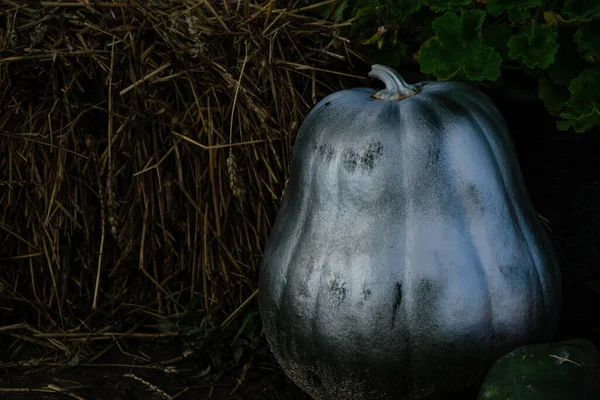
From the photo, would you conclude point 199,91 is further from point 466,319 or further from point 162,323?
point 466,319

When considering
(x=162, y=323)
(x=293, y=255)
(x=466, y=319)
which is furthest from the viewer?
(x=162, y=323)

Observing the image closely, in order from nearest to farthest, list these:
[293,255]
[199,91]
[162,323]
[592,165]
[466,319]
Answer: [466,319] < [293,255] < [592,165] < [199,91] < [162,323]

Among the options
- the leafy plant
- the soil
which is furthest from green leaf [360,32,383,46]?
the soil

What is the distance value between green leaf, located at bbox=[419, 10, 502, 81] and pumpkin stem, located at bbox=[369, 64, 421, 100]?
68 millimetres

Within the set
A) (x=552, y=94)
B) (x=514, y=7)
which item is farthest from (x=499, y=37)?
(x=552, y=94)

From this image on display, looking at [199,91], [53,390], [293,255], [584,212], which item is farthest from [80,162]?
[584,212]

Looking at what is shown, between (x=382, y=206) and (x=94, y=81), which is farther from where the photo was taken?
(x=94, y=81)

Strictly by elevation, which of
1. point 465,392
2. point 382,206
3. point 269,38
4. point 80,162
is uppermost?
point 269,38

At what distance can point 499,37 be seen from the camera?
2.28 metres

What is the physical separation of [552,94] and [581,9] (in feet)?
0.73

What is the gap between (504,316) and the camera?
2.05 meters

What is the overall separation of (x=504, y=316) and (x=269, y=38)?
1.02m

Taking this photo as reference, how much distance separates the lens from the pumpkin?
189cm

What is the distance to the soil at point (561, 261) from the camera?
239 cm
